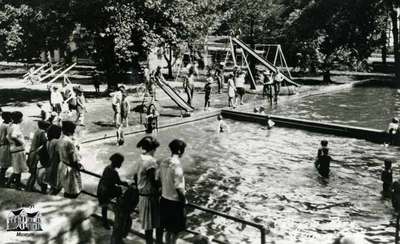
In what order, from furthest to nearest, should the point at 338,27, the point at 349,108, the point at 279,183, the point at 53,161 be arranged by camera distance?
1. the point at 338,27
2. the point at 349,108
3. the point at 279,183
4. the point at 53,161

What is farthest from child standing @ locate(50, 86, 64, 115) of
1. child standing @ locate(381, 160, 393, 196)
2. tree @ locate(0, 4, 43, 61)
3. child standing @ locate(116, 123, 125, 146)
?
child standing @ locate(381, 160, 393, 196)

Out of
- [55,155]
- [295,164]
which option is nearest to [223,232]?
[55,155]

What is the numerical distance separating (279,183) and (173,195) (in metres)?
7.20

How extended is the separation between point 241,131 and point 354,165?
671 cm

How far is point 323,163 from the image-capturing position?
46.3 feet

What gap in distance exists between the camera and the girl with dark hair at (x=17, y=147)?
10186 mm

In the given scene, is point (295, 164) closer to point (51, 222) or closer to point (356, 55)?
point (51, 222)

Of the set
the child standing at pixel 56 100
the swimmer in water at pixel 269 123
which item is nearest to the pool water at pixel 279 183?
the swimmer in water at pixel 269 123

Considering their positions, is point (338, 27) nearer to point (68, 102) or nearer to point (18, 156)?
point (68, 102)

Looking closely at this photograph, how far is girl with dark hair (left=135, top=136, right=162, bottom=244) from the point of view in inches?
284

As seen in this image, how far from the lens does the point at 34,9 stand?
28406mm

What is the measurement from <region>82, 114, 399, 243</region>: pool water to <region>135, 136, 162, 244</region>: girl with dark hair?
3.08 meters

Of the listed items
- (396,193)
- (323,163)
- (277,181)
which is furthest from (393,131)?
(396,193)

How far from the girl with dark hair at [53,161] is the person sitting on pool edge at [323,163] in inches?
310
